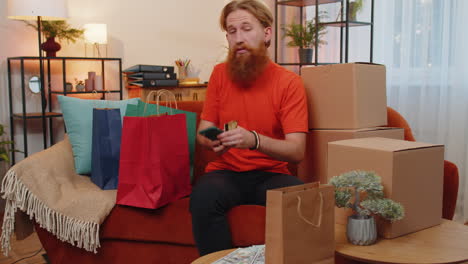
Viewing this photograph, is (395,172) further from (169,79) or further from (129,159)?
(169,79)

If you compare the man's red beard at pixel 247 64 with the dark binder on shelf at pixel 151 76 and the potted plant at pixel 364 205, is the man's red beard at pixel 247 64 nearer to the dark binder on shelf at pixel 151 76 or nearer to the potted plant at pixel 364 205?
the potted plant at pixel 364 205

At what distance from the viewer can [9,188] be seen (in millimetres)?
1851

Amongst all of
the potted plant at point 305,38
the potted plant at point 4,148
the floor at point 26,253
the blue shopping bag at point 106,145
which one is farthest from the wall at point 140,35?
the blue shopping bag at point 106,145

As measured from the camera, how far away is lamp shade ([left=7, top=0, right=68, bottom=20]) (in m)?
2.90

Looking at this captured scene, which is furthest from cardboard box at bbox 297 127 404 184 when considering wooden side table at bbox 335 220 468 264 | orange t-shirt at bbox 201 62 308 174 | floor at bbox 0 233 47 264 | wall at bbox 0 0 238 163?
wall at bbox 0 0 238 163

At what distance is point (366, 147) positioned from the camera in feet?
4.48

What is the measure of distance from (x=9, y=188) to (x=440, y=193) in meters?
1.53

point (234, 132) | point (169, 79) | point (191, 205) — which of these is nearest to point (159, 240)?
point (191, 205)

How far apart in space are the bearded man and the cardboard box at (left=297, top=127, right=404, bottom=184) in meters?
0.13

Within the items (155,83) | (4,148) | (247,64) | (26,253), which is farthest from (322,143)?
(4,148)

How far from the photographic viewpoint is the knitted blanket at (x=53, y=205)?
1838mm

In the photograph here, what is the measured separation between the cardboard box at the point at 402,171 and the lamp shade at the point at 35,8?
2190mm

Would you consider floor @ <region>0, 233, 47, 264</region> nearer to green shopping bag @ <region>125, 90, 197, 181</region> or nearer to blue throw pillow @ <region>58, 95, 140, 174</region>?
blue throw pillow @ <region>58, 95, 140, 174</region>

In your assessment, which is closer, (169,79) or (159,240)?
(159,240)
